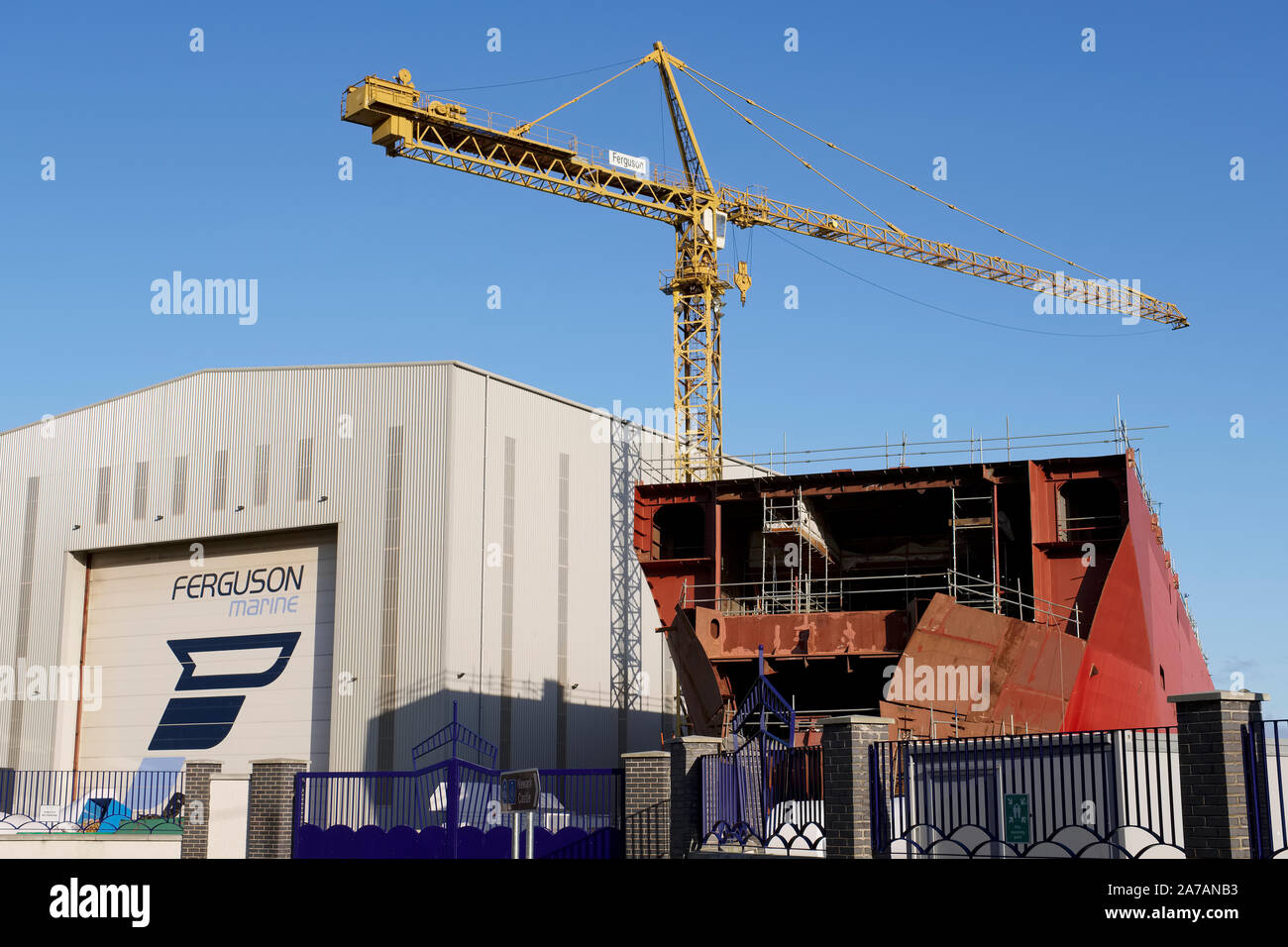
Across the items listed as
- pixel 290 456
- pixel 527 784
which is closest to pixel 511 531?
pixel 290 456

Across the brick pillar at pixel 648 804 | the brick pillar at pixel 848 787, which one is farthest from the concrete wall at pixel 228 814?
the brick pillar at pixel 848 787

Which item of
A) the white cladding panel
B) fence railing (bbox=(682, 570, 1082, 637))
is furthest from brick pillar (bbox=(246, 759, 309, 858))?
the white cladding panel

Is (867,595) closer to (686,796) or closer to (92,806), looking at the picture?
(686,796)

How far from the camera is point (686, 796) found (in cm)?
1866

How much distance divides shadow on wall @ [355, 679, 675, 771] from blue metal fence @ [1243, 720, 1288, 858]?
25.8m

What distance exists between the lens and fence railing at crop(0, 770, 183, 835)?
99.0ft

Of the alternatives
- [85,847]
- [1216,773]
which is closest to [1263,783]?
[1216,773]

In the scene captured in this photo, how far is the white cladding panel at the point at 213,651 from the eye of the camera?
42219 mm

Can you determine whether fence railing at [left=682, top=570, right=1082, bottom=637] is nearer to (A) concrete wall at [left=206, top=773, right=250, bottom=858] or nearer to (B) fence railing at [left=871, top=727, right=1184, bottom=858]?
(B) fence railing at [left=871, top=727, right=1184, bottom=858]

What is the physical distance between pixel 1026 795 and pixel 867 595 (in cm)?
1872

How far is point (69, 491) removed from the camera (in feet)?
159
